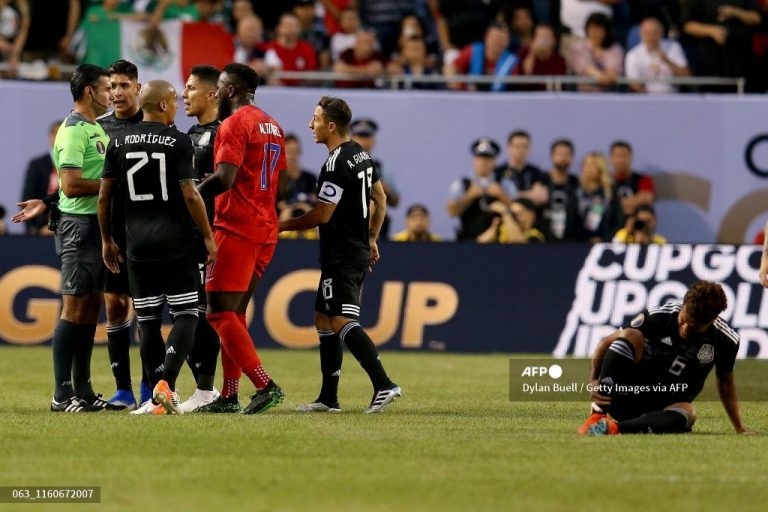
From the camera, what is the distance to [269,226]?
11.0 metres

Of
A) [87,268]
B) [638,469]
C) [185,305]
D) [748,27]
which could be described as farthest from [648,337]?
[748,27]

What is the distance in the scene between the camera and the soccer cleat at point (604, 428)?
9.84 metres

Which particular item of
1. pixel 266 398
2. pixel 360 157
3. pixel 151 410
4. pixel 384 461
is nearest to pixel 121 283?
pixel 151 410

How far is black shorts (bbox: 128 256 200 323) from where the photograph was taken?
10617 mm

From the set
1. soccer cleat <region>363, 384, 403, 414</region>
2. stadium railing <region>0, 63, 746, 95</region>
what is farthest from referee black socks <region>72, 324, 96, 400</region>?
stadium railing <region>0, 63, 746, 95</region>

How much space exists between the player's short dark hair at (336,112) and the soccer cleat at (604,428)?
3.09m

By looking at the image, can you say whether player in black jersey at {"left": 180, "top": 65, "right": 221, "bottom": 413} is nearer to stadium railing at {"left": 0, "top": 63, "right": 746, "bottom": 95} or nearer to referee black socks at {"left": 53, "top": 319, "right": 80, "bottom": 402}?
referee black socks at {"left": 53, "top": 319, "right": 80, "bottom": 402}

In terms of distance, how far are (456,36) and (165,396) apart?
12.2m

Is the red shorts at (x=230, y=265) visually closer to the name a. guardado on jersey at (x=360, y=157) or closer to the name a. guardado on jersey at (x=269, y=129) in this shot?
the name a. guardado on jersey at (x=269, y=129)

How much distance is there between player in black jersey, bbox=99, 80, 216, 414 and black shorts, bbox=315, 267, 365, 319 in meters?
1.05

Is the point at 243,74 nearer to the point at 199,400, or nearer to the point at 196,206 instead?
the point at 196,206

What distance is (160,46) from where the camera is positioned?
19828 mm

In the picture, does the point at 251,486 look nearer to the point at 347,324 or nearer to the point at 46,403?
the point at 347,324

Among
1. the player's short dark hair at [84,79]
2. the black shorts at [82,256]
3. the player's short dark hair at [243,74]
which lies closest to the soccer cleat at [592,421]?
the player's short dark hair at [243,74]
